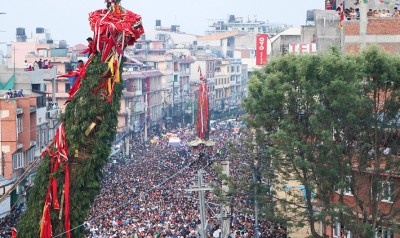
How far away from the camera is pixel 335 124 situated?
28.2m

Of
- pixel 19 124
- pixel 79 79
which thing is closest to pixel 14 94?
pixel 19 124

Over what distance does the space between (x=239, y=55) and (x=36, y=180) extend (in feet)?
461

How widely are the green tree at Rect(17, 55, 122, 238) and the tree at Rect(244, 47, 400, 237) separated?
9.09m

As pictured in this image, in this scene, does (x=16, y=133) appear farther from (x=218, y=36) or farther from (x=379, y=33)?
(x=218, y=36)

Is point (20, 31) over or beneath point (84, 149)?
over

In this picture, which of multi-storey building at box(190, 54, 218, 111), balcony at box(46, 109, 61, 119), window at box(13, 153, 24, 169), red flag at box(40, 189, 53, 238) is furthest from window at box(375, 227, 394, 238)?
multi-storey building at box(190, 54, 218, 111)

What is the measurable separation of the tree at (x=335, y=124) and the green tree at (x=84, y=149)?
29.8 ft

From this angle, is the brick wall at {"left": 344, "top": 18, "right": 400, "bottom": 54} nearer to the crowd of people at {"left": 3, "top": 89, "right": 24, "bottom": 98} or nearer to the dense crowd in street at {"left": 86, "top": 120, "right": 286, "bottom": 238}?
the dense crowd in street at {"left": 86, "top": 120, "right": 286, "bottom": 238}

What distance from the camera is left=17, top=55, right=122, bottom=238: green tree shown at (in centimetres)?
1988

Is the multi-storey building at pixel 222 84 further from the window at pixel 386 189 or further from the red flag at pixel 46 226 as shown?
the red flag at pixel 46 226

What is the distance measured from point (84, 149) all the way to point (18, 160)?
30.5 meters

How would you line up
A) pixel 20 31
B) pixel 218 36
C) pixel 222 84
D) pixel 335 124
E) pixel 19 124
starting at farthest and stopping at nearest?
pixel 218 36 → pixel 222 84 → pixel 20 31 → pixel 19 124 → pixel 335 124

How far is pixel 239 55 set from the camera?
159875 mm

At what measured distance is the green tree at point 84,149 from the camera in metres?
19.9
